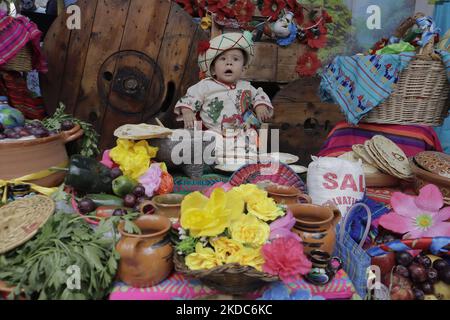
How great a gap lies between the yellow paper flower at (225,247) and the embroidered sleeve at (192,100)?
4.36 feet

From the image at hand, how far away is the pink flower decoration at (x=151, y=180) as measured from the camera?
1.56 meters

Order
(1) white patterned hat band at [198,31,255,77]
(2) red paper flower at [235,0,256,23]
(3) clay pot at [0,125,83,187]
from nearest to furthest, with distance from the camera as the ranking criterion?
(3) clay pot at [0,125,83,187] → (1) white patterned hat band at [198,31,255,77] → (2) red paper flower at [235,0,256,23]

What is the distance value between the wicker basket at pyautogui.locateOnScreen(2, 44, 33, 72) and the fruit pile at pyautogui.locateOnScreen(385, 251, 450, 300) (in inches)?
87.2

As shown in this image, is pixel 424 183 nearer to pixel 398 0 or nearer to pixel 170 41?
pixel 170 41

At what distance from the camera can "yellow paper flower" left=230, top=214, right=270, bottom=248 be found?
40.2 inches

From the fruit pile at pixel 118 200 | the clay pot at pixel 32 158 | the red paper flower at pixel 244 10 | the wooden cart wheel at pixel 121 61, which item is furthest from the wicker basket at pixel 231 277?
the red paper flower at pixel 244 10

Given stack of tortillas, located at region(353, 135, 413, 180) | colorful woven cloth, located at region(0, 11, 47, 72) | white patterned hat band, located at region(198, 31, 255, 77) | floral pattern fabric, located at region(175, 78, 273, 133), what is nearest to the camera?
stack of tortillas, located at region(353, 135, 413, 180)

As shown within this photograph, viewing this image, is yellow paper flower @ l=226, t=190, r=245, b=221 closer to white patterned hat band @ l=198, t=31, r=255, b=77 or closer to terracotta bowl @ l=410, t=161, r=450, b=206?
terracotta bowl @ l=410, t=161, r=450, b=206

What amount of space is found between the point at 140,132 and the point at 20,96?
4.00 ft

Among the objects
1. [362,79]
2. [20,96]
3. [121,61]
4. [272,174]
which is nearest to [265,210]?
[272,174]

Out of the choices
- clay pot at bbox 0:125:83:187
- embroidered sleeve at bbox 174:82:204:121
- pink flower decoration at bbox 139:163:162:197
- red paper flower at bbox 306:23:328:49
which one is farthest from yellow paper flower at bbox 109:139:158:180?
red paper flower at bbox 306:23:328:49

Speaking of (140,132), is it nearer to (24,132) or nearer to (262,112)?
(24,132)

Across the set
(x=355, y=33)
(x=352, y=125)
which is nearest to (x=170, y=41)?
(x=352, y=125)

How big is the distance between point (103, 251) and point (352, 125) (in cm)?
164
